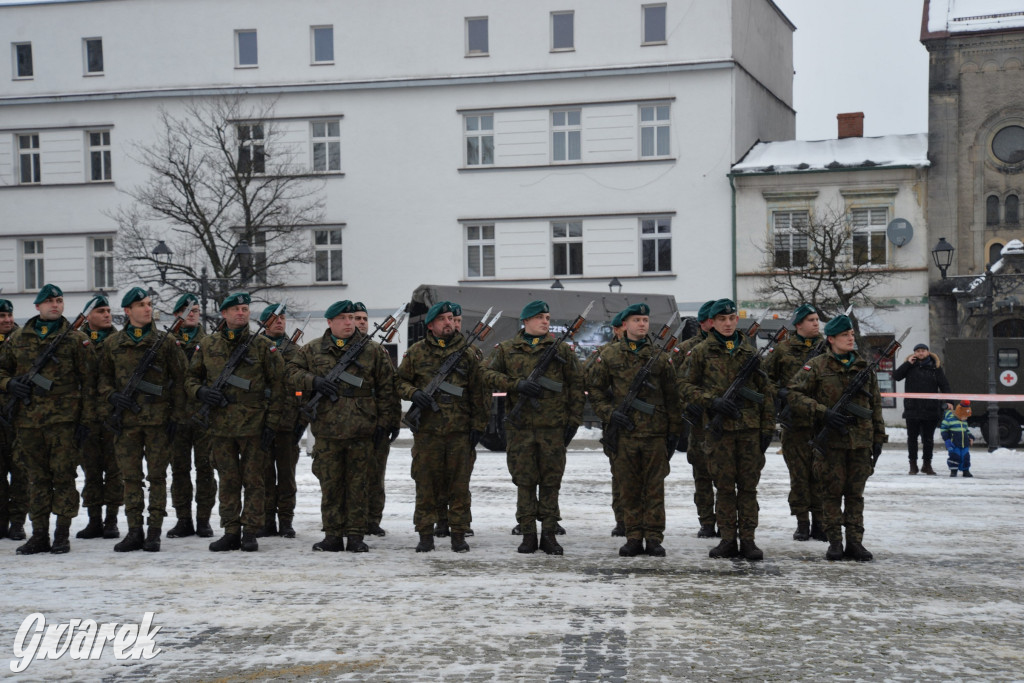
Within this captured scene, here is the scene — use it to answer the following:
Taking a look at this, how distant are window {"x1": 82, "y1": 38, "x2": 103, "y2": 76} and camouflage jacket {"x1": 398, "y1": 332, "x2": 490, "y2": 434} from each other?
33.1 meters

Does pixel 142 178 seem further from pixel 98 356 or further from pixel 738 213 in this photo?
pixel 98 356

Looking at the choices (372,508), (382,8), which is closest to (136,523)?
(372,508)

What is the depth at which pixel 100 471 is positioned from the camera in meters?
10.8

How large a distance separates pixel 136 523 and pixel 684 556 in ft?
15.0

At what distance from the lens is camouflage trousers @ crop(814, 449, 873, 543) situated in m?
9.56

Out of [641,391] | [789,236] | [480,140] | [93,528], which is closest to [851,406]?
[641,391]

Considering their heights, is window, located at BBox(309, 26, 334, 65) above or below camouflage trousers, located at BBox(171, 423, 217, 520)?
above

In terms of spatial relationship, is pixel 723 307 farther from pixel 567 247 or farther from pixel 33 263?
pixel 33 263

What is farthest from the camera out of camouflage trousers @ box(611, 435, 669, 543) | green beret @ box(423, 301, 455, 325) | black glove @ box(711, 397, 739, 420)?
green beret @ box(423, 301, 455, 325)

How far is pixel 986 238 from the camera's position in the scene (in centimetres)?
3422

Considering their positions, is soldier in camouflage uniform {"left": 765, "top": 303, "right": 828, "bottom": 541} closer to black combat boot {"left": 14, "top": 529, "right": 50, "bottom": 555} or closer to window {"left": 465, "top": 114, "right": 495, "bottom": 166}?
black combat boot {"left": 14, "top": 529, "right": 50, "bottom": 555}

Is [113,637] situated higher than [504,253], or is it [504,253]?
[504,253]

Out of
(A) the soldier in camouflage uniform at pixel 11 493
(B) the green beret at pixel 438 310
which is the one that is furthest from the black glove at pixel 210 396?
(A) the soldier in camouflage uniform at pixel 11 493

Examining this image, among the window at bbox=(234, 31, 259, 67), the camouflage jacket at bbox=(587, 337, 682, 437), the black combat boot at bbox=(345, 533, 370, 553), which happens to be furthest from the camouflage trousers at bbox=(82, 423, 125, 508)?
the window at bbox=(234, 31, 259, 67)
